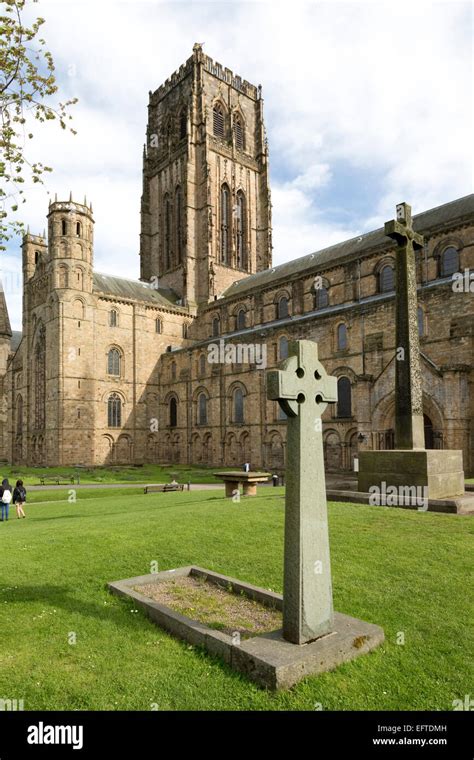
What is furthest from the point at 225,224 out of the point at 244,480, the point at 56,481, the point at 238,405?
the point at 244,480

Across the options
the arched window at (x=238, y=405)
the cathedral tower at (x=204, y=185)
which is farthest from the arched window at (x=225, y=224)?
the arched window at (x=238, y=405)

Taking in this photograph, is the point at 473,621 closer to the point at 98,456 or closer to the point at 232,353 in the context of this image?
the point at 232,353

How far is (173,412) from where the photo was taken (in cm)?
4950

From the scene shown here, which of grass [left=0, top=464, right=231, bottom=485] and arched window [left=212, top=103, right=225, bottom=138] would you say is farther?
arched window [left=212, top=103, right=225, bottom=138]

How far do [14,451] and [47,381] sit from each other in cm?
1418

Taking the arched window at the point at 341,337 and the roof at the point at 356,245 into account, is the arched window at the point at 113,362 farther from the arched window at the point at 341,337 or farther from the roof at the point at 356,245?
the arched window at the point at 341,337

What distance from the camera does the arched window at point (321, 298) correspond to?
39344 millimetres

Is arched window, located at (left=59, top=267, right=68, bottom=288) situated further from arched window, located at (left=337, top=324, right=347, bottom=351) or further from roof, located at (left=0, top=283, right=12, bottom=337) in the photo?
arched window, located at (left=337, top=324, right=347, bottom=351)

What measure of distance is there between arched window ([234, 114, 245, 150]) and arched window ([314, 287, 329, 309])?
30.6 meters

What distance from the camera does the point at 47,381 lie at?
4569 cm

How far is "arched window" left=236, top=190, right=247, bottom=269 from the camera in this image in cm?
5831

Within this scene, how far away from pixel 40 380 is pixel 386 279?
36826 millimetres

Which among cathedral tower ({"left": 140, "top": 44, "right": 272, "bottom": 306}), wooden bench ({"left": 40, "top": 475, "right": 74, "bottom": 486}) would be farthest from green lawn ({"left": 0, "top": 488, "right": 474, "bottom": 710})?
cathedral tower ({"left": 140, "top": 44, "right": 272, "bottom": 306})
